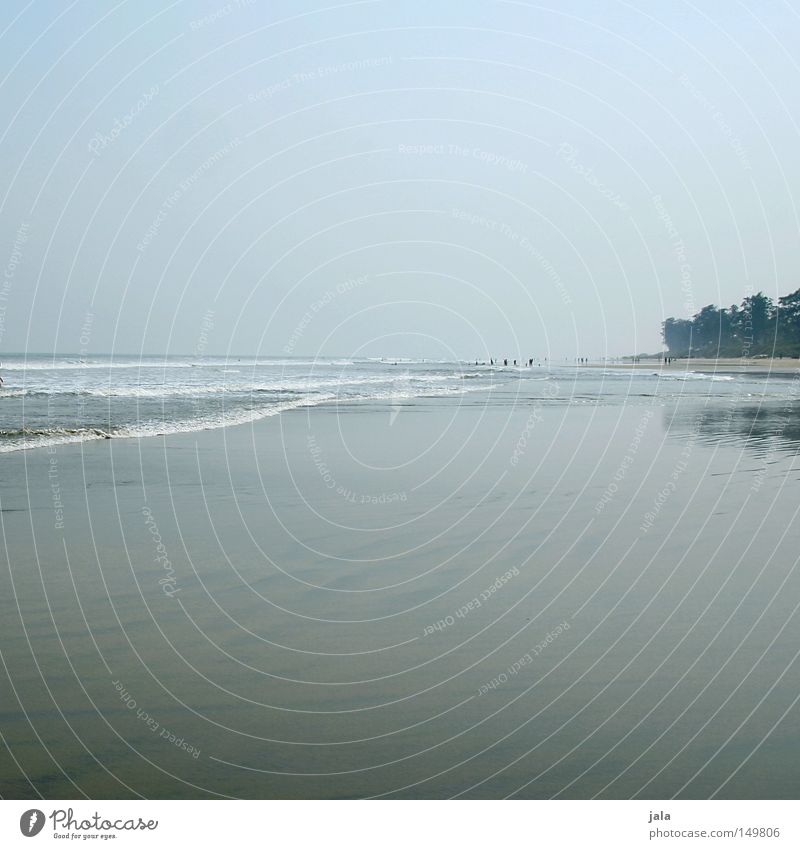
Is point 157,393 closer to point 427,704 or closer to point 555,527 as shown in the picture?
point 555,527

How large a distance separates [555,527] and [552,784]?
220 inches

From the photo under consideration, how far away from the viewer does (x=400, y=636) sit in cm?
630

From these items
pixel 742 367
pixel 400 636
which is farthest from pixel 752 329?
pixel 400 636

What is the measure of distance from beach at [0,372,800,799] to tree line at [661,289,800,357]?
4318 inches

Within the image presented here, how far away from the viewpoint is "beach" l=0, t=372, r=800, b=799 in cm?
451

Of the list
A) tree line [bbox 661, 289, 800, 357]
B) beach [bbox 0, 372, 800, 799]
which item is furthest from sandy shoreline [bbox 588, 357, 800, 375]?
beach [bbox 0, 372, 800, 799]

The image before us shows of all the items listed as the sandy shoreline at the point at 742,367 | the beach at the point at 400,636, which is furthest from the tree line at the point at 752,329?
the beach at the point at 400,636

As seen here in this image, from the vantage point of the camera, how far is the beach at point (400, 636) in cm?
451

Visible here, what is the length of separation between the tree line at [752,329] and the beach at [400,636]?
4318 inches

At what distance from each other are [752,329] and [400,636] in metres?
155

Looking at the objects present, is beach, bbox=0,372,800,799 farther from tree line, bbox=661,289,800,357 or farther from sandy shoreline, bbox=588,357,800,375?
tree line, bbox=661,289,800,357

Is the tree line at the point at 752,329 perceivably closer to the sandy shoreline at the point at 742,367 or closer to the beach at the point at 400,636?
the sandy shoreline at the point at 742,367

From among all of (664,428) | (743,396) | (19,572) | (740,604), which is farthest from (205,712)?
(743,396)

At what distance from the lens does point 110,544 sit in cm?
890
